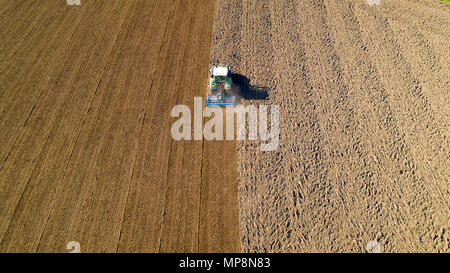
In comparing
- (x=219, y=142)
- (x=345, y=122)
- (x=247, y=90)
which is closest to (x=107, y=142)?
(x=219, y=142)

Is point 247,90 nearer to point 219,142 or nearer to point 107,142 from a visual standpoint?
point 219,142

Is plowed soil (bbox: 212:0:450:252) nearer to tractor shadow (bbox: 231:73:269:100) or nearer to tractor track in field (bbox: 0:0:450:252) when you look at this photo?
tractor track in field (bbox: 0:0:450:252)

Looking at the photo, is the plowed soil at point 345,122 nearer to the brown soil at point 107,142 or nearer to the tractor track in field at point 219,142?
the tractor track in field at point 219,142

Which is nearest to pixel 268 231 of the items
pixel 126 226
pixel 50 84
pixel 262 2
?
pixel 126 226

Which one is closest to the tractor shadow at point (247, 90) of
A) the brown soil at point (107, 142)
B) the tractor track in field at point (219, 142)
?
the tractor track in field at point (219, 142)

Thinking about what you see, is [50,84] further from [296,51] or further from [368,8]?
[368,8]

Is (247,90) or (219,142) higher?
(247,90)

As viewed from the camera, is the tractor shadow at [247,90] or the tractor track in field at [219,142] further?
the tractor shadow at [247,90]
